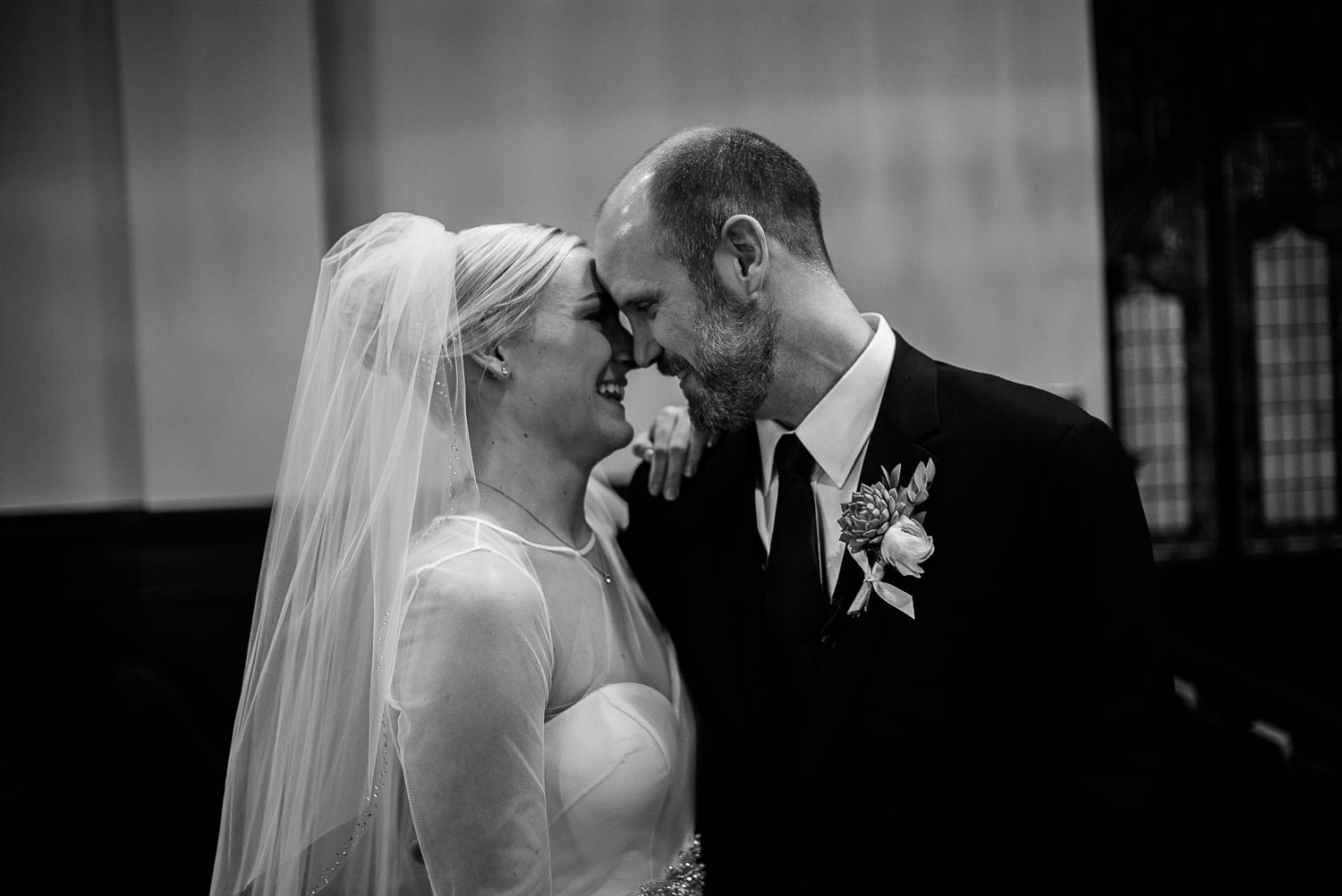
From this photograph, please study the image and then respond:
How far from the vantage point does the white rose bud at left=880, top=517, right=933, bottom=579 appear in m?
1.78

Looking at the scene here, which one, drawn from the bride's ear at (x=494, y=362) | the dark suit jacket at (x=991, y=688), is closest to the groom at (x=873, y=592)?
the dark suit jacket at (x=991, y=688)

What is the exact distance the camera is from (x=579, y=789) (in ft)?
6.45

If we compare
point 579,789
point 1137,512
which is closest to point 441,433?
point 579,789

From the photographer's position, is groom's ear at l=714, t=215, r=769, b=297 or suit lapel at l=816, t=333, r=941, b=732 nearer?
suit lapel at l=816, t=333, r=941, b=732

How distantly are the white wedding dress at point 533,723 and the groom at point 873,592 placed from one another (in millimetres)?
131

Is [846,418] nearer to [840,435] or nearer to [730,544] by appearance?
[840,435]

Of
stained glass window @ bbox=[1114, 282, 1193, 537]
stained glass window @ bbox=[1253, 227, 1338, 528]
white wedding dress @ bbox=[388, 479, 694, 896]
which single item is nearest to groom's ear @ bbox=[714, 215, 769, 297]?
white wedding dress @ bbox=[388, 479, 694, 896]

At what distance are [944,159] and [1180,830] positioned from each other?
154 inches

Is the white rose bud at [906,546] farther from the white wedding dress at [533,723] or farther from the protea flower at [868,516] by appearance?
the white wedding dress at [533,723]

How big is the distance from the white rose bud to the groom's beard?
14.4 inches

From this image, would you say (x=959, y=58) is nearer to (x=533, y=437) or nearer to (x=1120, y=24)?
(x=1120, y=24)

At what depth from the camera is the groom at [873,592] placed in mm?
1807

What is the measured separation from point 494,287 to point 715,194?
44 cm

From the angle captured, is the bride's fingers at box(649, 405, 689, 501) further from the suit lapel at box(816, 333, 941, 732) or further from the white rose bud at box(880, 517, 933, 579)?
the white rose bud at box(880, 517, 933, 579)
